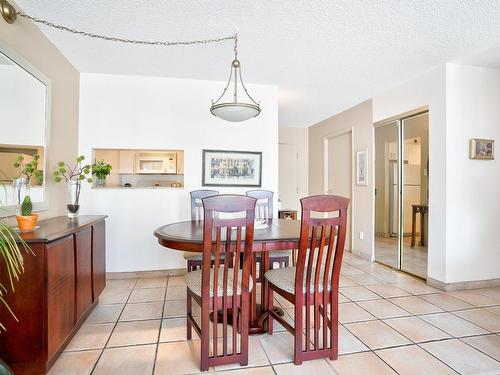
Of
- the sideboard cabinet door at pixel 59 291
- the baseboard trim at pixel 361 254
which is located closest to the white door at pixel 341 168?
the baseboard trim at pixel 361 254

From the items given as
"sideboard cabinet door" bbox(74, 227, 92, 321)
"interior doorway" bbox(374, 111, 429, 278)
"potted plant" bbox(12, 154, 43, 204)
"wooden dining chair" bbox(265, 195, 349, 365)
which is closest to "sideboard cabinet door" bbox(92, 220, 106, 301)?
"sideboard cabinet door" bbox(74, 227, 92, 321)

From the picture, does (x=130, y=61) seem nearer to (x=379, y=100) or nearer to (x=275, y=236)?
(x=275, y=236)

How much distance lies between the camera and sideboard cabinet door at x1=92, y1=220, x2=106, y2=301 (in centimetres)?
243

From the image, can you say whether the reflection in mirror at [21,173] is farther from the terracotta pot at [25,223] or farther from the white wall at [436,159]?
the white wall at [436,159]

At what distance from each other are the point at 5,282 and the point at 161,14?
207 centimetres

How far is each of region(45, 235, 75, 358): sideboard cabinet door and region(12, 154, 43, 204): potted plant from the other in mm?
551

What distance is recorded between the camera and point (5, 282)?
5.03 ft

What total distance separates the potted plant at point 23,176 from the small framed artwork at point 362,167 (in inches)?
157

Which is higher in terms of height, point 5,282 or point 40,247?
point 40,247

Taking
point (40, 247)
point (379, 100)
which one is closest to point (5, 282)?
point (40, 247)

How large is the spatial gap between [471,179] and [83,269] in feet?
12.5

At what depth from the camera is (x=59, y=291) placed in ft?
5.79

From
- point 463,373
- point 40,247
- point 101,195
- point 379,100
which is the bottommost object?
point 463,373

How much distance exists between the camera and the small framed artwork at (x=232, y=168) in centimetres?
359
